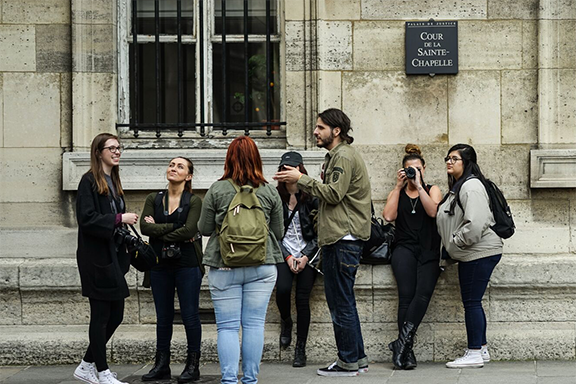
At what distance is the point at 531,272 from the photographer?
8.09 meters

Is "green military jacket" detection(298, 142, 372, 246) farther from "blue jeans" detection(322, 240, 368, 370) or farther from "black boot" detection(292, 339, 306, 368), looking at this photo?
"black boot" detection(292, 339, 306, 368)

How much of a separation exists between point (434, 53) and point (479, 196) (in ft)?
5.12

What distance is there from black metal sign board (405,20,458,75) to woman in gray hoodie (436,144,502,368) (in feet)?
3.24

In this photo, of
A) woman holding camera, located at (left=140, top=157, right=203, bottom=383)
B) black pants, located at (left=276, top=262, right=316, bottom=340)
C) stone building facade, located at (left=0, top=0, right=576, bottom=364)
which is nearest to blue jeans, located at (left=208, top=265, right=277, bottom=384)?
woman holding camera, located at (left=140, top=157, right=203, bottom=383)

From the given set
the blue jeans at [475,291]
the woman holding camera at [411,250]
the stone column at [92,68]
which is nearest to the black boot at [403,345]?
the woman holding camera at [411,250]

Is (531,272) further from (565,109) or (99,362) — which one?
(99,362)

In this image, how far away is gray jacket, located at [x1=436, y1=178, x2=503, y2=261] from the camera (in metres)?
7.44

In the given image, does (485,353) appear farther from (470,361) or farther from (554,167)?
(554,167)

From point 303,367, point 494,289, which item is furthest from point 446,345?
point 303,367

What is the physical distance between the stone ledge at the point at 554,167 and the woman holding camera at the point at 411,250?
3.17 feet

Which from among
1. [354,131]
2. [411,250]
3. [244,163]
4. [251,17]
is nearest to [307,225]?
[411,250]

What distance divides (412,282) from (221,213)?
2052mm

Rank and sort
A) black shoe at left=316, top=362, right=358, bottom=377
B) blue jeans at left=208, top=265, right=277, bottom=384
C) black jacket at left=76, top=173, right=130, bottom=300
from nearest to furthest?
blue jeans at left=208, top=265, right=277, bottom=384, black jacket at left=76, top=173, right=130, bottom=300, black shoe at left=316, top=362, right=358, bottom=377

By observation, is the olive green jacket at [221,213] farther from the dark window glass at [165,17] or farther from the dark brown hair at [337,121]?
the dark window glass at [165,17]
